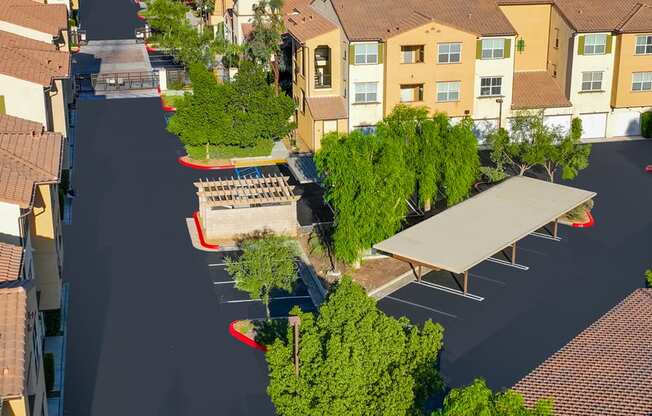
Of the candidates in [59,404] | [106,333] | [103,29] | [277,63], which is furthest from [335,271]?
[103,29]

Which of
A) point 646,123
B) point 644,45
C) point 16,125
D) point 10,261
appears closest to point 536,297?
point 10,261

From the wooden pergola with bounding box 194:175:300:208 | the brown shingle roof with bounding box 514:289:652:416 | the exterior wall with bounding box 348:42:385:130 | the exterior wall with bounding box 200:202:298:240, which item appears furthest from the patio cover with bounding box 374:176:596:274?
the exterior wall with bounding box 348:42:385:130

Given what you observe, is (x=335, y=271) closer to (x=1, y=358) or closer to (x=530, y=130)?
(x=530, y=130)

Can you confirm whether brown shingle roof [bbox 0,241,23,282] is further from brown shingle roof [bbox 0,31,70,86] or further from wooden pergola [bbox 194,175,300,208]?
brown shingle roof [bbox 0,31,70,86]

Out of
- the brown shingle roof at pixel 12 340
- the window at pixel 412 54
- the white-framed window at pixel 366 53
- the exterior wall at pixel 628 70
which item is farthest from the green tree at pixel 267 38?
the brown shingle roof at pixel 12 340

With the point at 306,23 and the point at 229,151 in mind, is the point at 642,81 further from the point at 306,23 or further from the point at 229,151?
the point at 229,151

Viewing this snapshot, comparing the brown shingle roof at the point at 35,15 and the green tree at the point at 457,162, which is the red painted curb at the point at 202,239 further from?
the brown shingle roof at the point at 35,15
